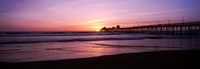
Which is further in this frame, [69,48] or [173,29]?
[173,29]

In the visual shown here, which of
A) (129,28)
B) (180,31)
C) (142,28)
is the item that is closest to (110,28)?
(129,28)

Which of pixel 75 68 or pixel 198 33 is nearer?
pixel 75 68

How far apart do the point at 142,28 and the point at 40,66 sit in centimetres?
7312

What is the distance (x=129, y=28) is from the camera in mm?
87688

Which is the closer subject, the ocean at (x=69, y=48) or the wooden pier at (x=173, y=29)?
the ocean at (x=69, y=48)

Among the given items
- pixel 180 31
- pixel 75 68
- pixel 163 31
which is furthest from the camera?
pixel 163 31

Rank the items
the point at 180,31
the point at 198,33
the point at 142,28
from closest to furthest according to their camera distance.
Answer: the point at 198,33
the point at 180,31
the point at 142,28

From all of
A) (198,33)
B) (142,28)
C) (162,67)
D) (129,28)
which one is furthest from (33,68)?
(129,28)

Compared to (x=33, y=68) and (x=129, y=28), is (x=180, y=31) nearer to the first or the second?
(x=129, y=28)

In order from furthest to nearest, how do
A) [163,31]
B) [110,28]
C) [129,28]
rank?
[110,28]
[129,28]
[163,31]

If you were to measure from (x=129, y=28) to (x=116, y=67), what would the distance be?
82349 millimetres

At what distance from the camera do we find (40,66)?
20.8ft

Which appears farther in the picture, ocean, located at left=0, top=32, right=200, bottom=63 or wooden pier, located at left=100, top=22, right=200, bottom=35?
wooden pier, located at left=100, top=22, right=200, bottom=35

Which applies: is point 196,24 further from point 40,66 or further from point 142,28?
point 40,66
